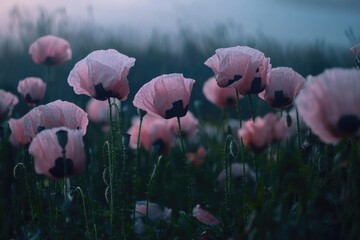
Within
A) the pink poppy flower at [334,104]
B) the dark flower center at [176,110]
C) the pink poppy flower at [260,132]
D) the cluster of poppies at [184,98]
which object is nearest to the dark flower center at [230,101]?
the cluster of poppies at [184,98]

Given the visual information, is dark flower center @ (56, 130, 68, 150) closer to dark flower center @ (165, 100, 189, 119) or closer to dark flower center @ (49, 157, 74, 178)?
dark flower center @ (49, 157, 74, 178)

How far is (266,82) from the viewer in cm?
240

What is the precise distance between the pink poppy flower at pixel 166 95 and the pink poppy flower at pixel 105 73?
7cm

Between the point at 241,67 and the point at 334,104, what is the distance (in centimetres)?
72

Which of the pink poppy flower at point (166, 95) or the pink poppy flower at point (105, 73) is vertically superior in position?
the pink poppy flower at point (105, 73)

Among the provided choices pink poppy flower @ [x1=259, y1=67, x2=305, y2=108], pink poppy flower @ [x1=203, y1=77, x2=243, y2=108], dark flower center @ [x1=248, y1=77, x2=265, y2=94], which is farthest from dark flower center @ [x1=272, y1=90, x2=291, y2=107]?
pink poppy flower @ [x1=203, y1=77, x2=243, y2=108]

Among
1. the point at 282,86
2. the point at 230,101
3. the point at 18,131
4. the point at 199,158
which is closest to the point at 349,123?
the point at 282,86

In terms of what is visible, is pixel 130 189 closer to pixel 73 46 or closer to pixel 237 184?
pixel 237 184

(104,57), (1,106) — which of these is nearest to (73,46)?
(1,106)

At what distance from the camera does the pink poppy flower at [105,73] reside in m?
2.30

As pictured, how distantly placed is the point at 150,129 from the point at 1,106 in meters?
0.85

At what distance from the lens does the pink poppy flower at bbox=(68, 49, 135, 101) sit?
7.56 ft

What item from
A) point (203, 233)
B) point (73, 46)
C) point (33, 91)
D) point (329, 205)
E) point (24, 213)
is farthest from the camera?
point (73, 46)

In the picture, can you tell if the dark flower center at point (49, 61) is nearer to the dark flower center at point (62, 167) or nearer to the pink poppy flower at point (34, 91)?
the pink poppy flower at point (34, 91)
